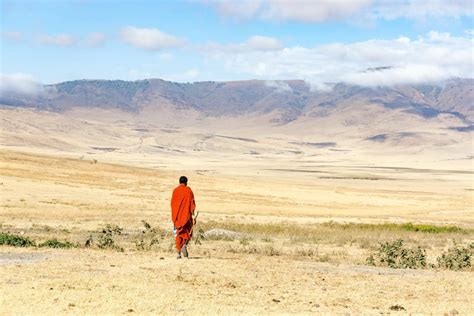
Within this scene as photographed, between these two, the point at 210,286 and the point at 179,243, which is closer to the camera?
the point at 210,286

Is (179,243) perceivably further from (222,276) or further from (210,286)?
(210,286)

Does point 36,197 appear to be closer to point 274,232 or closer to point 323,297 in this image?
point 274,232

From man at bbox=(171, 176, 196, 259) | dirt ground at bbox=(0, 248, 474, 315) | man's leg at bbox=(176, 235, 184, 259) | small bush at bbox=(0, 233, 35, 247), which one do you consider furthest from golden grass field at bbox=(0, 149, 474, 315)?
small bush at bbox=(0, 233, 35, 247)

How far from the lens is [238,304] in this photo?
1284cm

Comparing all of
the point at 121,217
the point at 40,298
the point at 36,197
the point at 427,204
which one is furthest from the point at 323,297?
the point at 427,204

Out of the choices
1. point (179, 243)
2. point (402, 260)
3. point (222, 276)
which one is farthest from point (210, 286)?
point (402, 260)

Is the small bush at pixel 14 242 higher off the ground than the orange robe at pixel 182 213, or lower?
lower

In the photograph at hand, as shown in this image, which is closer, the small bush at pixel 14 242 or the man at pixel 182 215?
the man at pixel 182 215

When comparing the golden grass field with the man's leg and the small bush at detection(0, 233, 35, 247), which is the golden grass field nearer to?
the man's leg

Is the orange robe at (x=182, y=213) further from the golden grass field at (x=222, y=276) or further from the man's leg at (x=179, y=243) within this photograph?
the golden grass field at (x=222, y=276)

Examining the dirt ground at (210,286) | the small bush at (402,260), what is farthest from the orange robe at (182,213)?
the small bush at (402,260)

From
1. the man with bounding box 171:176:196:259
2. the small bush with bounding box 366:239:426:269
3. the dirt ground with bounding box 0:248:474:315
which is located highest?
→ the man with bounding box 171:176:196:259

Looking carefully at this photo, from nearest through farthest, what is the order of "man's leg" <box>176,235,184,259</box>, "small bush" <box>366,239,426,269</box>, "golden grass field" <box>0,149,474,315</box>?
"golden grass field" <box>0,149,474,315</box> < "man's leg" <box>176,235,184,259</box> < "small bush" <box>366,239,426,269</box>

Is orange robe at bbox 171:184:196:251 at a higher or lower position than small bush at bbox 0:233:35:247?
higher
